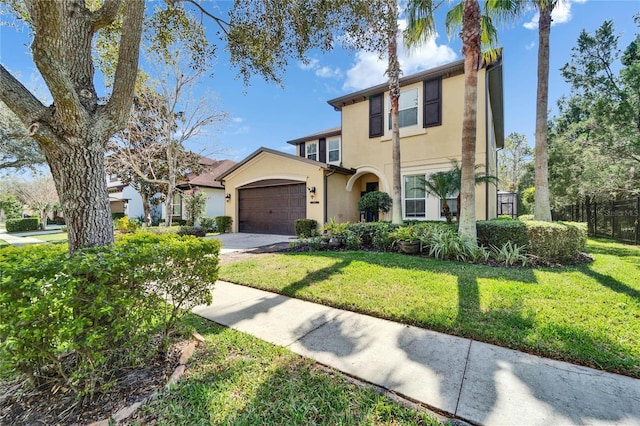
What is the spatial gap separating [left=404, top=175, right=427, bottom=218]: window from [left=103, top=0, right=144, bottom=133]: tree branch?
1089 cm

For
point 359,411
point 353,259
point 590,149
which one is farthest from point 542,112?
point 359,411

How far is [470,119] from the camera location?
6.94 metres

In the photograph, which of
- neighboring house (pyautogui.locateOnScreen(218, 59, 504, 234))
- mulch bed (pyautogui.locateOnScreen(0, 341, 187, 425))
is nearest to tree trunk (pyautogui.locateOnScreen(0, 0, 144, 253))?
mulch bed (pyautogui.locateOnScreen(0, 341, 187, 425))

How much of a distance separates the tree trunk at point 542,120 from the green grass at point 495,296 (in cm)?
198

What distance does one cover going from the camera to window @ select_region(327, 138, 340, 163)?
15391 millimetres

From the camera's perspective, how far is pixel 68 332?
1892mm

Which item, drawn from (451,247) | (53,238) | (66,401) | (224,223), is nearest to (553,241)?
(451,247)

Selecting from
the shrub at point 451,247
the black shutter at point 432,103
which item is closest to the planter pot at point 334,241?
the shrub at point 451,247

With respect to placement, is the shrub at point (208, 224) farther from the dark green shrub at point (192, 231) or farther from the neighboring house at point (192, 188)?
the dark green shrub at point (192, 231)

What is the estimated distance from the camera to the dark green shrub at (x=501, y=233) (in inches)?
261

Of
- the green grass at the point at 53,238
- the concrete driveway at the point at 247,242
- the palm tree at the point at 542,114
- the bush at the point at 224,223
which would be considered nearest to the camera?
the palm tree at the point at 542,114

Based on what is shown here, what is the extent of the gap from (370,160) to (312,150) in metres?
4.75

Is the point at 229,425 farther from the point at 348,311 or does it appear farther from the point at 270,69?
the point at 270,69

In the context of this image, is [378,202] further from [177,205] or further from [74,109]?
[177,205]
